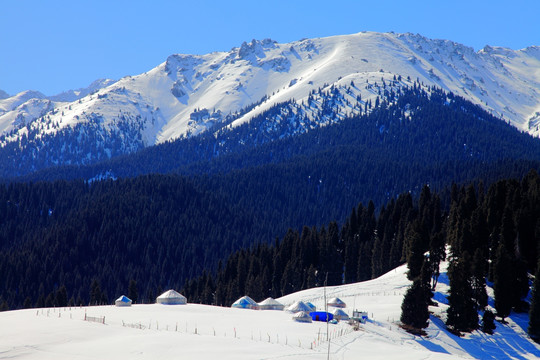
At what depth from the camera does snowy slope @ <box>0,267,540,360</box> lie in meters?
66.4

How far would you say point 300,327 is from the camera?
83875 millimetres

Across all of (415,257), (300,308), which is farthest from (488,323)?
(300,308)

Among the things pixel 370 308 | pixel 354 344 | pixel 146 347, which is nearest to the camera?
pixel 146 347

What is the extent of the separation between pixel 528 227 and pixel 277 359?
63033 millimetres

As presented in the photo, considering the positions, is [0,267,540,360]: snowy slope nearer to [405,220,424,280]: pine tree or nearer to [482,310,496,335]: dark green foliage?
[482,310,496,335]: dark green foliage

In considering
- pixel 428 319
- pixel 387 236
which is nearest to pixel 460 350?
pixel 428 319

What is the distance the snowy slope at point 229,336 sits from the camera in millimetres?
66375

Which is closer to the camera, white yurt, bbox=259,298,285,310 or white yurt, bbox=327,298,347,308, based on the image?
white yurt, bbox=327,298,347,308

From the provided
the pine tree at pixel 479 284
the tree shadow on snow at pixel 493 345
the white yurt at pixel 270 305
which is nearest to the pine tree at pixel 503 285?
the pine tree at pixel 479 284

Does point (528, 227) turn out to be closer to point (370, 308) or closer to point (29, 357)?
point (370, 308)

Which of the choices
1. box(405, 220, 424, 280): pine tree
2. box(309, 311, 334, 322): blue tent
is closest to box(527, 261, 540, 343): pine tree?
box(405, 220, 424, 280): pine tree

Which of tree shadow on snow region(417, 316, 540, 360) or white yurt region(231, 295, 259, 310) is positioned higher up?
white yurt region(231, 295, 259, 310)

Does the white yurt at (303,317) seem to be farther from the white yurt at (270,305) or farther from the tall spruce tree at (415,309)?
the white yurt at (270,305)

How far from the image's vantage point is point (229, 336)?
75312 millimetres
